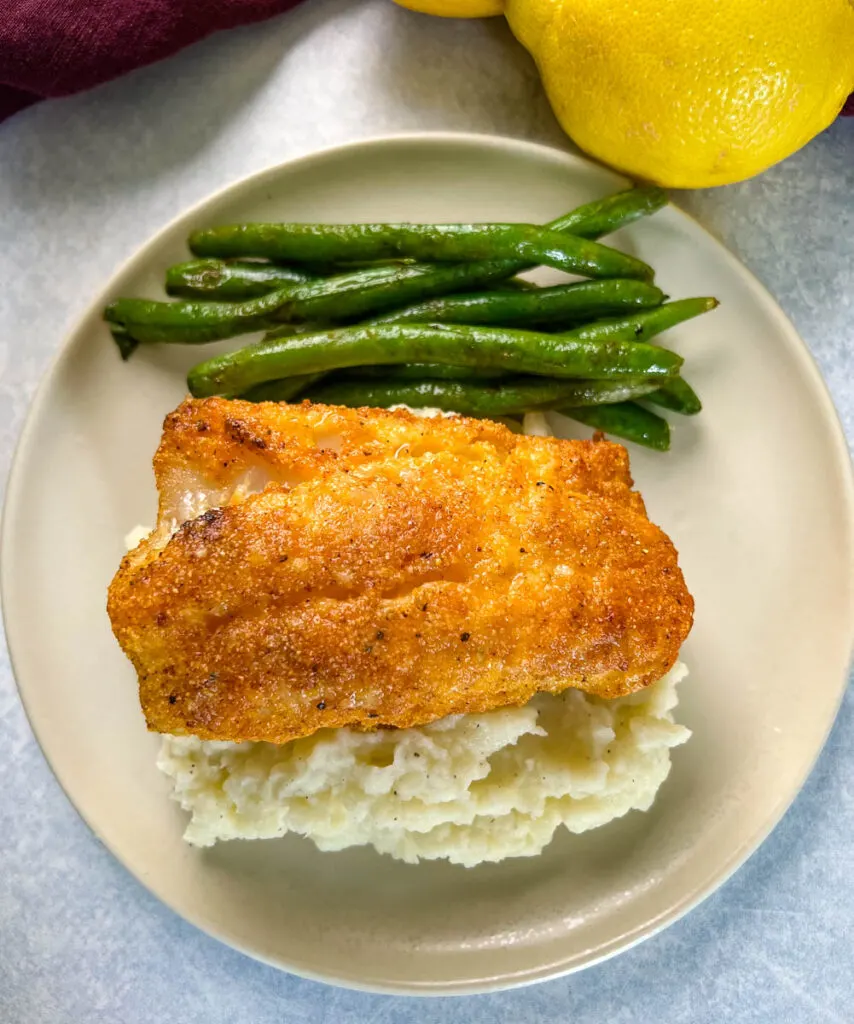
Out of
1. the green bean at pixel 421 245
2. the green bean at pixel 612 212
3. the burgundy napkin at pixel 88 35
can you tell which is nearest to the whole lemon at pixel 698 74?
the green bean at pixel 612 212

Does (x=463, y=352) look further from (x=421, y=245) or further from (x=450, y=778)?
(x=450, y=778)

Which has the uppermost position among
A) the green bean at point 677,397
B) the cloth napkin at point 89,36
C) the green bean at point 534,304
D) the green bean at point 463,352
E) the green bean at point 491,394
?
the cloth napkin at point 89,36

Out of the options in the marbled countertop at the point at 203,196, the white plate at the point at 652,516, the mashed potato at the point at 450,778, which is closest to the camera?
the mashed potato at the point at 450,778

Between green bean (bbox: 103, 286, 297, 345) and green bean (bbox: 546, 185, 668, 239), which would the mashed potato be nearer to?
green bean (bbox: 103, 286, 297, 345)

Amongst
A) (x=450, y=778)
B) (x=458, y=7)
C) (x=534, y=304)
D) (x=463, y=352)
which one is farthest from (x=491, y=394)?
(x=458, y=7)

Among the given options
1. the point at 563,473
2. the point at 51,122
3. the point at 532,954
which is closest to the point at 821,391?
the point at 563,473

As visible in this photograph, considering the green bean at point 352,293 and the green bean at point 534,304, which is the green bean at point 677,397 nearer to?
the green bean at point 534,304
